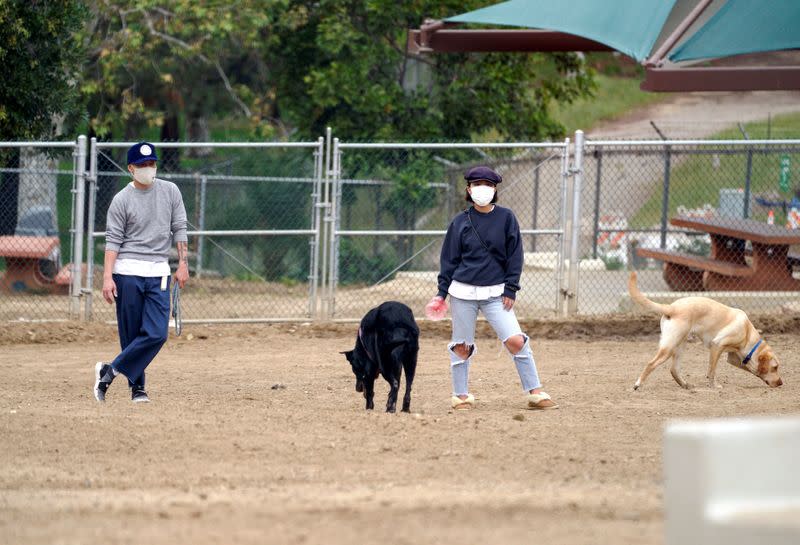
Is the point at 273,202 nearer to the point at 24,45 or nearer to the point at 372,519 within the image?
the point at 24,45

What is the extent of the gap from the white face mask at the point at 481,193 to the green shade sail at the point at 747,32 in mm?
3342

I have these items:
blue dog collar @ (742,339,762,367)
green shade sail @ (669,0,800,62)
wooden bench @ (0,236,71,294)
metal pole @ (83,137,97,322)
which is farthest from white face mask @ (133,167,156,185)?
wooden bench @ (0,236,71,294)

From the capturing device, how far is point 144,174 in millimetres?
8320

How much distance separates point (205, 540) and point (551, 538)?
1.41 meters

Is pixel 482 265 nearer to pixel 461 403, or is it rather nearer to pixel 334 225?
pixel 461 403

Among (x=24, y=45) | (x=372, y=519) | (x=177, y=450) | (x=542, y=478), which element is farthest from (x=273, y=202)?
(x=372, y=519)

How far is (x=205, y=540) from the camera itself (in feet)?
14.5

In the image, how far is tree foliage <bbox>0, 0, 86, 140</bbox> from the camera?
14133 mm

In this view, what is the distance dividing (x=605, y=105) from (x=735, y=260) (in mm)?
21775

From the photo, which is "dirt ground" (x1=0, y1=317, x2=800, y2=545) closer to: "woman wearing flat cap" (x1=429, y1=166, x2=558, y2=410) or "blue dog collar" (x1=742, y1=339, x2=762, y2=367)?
"blue dog collar" (x1=742, y1=339, x2=762, y2=367)

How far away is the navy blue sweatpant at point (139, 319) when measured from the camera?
8320mm

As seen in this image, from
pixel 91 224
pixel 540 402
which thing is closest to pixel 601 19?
pixel 540 402

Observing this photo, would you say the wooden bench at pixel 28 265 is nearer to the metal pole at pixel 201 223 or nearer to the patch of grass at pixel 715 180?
the metal pole at pixel 201 223

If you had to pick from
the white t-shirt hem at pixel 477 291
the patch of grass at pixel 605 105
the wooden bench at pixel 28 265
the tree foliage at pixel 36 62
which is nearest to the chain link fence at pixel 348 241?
the wooden bench at pixel 28 265
